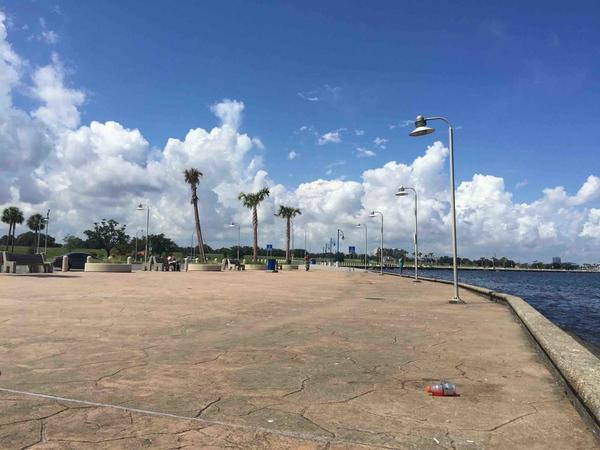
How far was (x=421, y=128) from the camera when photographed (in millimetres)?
15367

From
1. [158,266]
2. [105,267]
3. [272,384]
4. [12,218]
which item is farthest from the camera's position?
[12,218]

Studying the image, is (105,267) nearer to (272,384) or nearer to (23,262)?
(23,262)

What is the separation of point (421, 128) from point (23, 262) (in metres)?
22.8

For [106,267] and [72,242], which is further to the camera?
[72,242]

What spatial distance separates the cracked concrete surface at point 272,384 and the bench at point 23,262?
18604 millimetres

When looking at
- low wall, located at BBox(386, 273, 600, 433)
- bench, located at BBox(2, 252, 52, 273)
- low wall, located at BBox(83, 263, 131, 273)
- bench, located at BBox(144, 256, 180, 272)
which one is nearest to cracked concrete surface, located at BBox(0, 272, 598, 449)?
low wall, located at BBox(386, 273, 600, 433)

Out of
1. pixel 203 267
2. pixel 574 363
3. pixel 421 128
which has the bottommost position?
pixel 574 363

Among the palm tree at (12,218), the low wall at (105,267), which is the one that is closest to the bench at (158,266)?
the low wall at (105,267)

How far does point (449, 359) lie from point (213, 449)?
4126 mm

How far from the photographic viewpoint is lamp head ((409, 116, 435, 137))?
604 inches

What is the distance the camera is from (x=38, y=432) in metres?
3.66

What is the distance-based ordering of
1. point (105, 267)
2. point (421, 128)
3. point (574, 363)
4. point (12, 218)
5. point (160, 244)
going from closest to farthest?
1. point (574, 363)
2. point (421, 128)
3. point (105, 267)
4. point (12, 218)
5. point (160, 244)

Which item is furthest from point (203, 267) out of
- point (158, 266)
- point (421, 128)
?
point (421, 128)

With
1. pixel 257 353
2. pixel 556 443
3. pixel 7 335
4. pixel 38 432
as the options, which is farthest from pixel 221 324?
pixel 556 443
